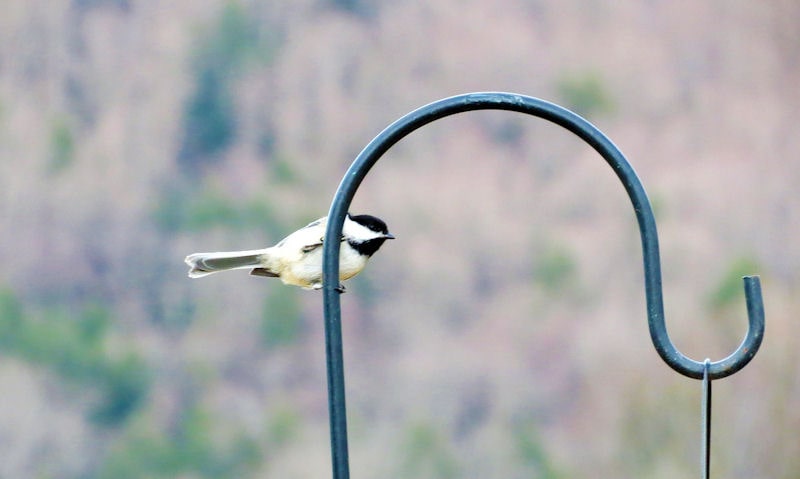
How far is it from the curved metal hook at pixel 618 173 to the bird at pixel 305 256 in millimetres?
866

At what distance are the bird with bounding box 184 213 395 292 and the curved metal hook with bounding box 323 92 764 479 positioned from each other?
866mm

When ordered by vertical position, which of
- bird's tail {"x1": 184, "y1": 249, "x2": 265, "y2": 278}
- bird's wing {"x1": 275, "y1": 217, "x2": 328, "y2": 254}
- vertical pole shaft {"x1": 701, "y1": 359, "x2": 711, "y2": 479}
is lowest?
→ vertical pole shaft {"x1": 701, "y1": 359, "x2": 711, "y2": 479}

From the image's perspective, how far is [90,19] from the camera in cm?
598

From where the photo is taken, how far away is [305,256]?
8.98ft

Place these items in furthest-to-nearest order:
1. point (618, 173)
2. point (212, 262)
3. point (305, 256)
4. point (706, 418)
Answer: point (305, 256) → point (212, 262) → point (618, 173) → point (706, 418)

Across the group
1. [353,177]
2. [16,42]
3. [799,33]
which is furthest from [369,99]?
[353,177]

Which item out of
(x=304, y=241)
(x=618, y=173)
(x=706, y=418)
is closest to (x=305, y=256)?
(x=304, y=241)

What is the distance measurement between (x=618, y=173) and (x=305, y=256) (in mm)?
1233

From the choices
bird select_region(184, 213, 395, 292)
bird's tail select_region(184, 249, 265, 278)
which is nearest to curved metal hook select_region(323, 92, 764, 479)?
bird select_region(184, 213, 395, 292)

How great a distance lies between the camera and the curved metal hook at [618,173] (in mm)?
1618

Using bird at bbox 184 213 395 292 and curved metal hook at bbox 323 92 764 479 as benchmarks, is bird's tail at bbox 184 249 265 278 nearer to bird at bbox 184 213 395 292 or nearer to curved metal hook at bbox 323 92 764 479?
bird at bbox 184 213 395 292

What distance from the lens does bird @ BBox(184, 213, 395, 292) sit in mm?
2598

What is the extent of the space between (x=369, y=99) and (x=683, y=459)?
3.05m

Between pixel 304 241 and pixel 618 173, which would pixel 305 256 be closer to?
pixel 304 241
